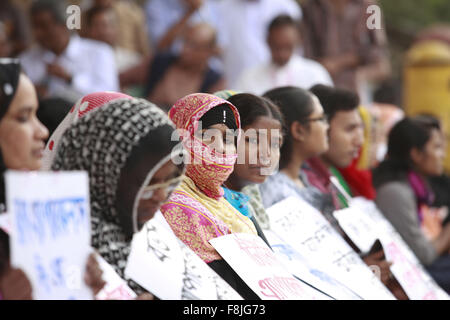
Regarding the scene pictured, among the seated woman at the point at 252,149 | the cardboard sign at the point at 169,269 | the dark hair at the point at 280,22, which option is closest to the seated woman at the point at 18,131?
the cardboard sign at the point at 169,269

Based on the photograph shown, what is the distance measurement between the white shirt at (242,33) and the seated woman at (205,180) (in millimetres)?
4032

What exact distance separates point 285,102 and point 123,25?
4497 mm

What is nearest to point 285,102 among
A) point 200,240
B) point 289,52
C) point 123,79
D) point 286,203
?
point 286,203

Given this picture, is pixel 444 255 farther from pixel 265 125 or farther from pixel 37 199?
pixel 37 199

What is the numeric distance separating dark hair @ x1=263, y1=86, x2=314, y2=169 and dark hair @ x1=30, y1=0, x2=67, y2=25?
255 centimetres

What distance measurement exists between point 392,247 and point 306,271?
946 millimetres

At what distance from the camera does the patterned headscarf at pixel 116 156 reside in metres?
1.84

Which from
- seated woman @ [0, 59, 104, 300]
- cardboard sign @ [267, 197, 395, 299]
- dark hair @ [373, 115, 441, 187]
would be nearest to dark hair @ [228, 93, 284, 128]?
cardboard sign @ [267, 197, 395, 299]

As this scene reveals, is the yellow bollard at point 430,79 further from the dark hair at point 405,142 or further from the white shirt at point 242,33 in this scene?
the dark hair at point 405,142

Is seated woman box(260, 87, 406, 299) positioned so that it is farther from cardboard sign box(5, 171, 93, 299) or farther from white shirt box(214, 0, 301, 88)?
white shirt box(214, 0, 301, 88)

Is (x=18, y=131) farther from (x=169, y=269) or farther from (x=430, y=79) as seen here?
(x=430, y=79)

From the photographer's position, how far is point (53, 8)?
18.4 ft

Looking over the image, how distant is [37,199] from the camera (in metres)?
1.72

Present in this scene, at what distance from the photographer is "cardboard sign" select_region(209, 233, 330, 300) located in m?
2.32
